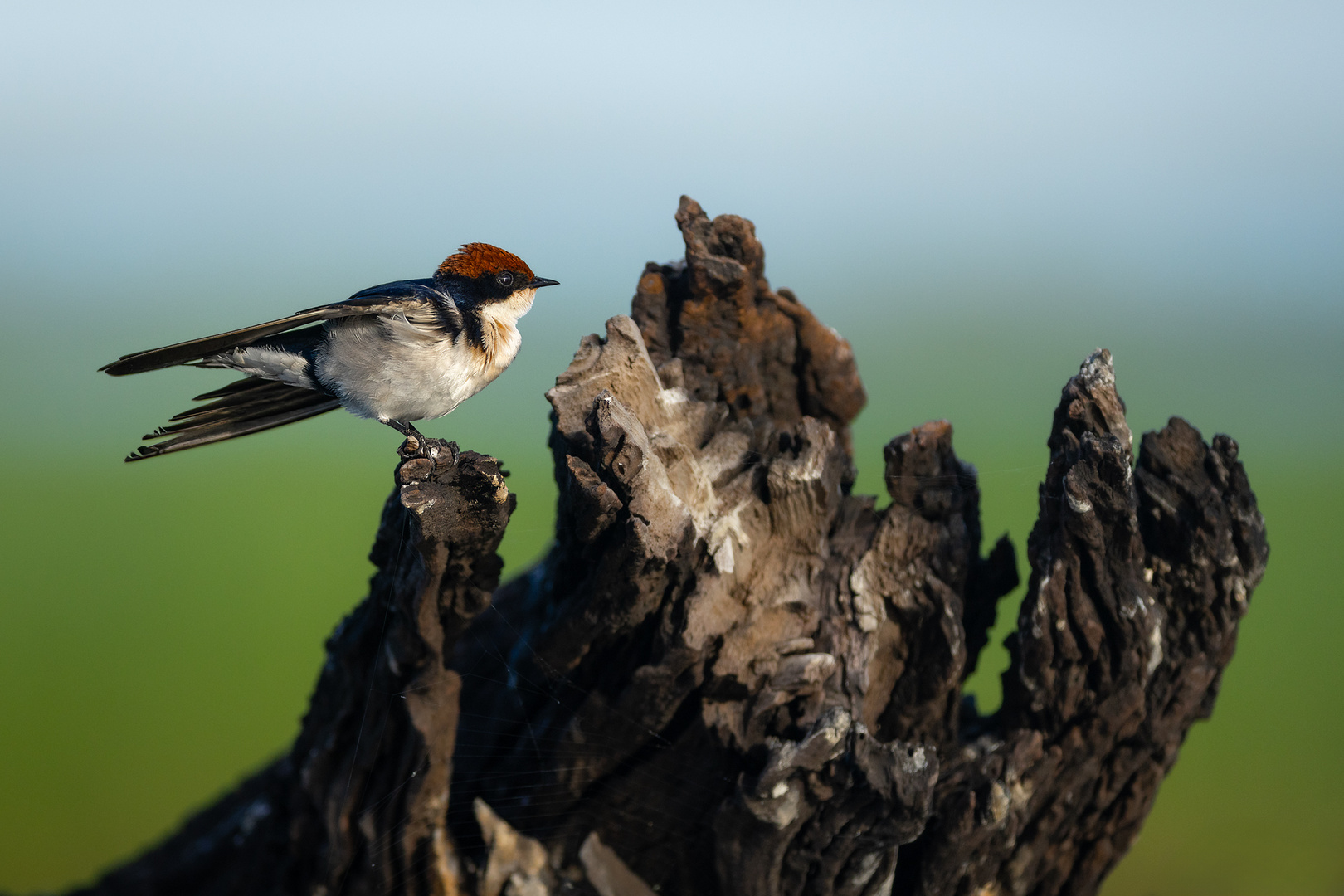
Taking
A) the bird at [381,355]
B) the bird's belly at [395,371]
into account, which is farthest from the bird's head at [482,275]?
the bird's belly at [395,371]

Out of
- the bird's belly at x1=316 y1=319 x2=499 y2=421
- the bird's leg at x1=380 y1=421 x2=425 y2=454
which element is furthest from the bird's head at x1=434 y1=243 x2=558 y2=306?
the bird's leg at x1=380 y1=421 x2=425 y2=454

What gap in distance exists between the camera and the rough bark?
212 cm

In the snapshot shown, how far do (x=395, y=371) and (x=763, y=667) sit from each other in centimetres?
114

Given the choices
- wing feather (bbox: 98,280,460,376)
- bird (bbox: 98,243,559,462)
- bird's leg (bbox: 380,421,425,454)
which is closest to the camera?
wing feather (bbox: 98,280,460,376)

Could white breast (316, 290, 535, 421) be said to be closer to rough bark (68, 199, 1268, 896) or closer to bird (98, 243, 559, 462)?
bird (98, 243, 559, 462)

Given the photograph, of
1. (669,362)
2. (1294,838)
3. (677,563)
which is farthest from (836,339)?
(1294,838)

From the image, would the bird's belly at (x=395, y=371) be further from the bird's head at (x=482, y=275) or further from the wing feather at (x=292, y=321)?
the bird's head at (x=482, y=275)

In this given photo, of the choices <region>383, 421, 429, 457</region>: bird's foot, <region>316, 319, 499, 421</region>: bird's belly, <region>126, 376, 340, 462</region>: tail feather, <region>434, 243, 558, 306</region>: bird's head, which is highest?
<region>434, 243, 558, 306</region>: bird's head

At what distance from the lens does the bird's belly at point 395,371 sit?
1.92m

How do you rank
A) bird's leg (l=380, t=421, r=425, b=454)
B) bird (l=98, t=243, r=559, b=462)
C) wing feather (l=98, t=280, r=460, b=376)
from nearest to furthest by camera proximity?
wing feather (l=98, t=280, r=460, b=376) < bird (l=98, t=243, r=559, b=462) < bird's leg (l=380, t=421, r=425, b=454)

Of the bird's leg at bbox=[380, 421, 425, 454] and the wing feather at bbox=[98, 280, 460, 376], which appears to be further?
the bird's leg at bbox=[380, 421, 425, 454]

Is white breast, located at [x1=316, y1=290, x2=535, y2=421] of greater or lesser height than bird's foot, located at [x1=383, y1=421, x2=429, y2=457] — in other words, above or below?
above

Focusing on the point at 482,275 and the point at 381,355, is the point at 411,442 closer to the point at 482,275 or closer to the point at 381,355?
the point at 381,355

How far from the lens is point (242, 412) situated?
7.06 feet
